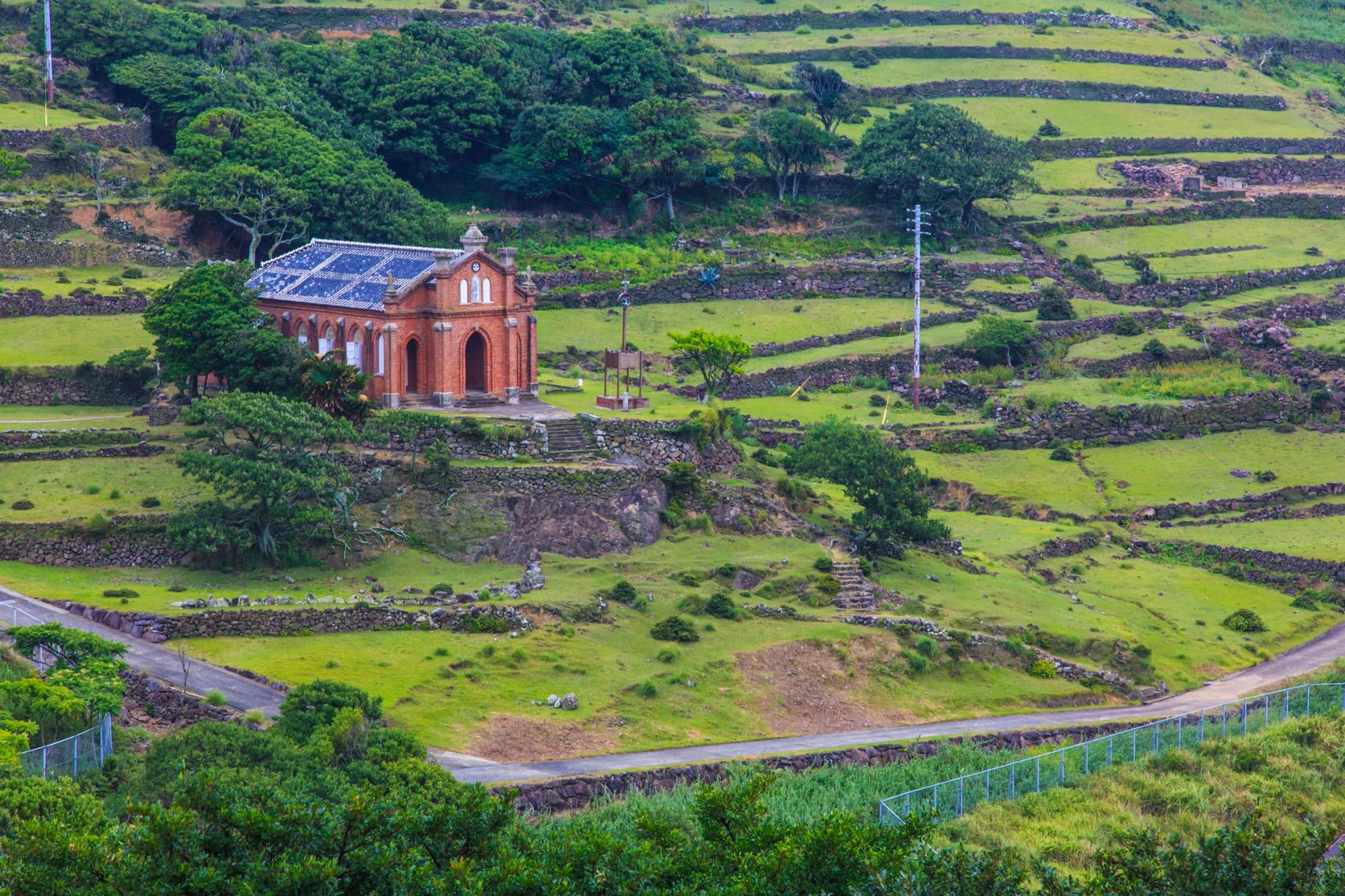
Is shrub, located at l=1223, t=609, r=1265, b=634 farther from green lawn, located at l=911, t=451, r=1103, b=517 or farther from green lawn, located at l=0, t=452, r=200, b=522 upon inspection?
green lawn, located at l=0, t=452, r=200, b=522

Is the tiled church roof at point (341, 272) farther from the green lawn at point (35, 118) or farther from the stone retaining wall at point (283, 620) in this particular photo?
the green lawn at point (35, 118)

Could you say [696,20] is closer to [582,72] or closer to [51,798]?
[582,72]

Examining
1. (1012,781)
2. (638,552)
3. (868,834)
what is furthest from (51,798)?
(638,552)

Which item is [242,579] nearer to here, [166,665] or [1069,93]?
[166,665]

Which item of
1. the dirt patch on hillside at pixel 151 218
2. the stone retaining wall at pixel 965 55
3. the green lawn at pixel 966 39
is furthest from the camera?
the green lawn at pixel 966 39

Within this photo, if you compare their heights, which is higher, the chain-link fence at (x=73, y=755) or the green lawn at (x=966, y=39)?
the green lawn at (x=966, y=39)

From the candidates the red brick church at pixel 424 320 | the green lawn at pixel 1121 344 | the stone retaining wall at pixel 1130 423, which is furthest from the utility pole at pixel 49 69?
the green lawn at pixel 1121 344
